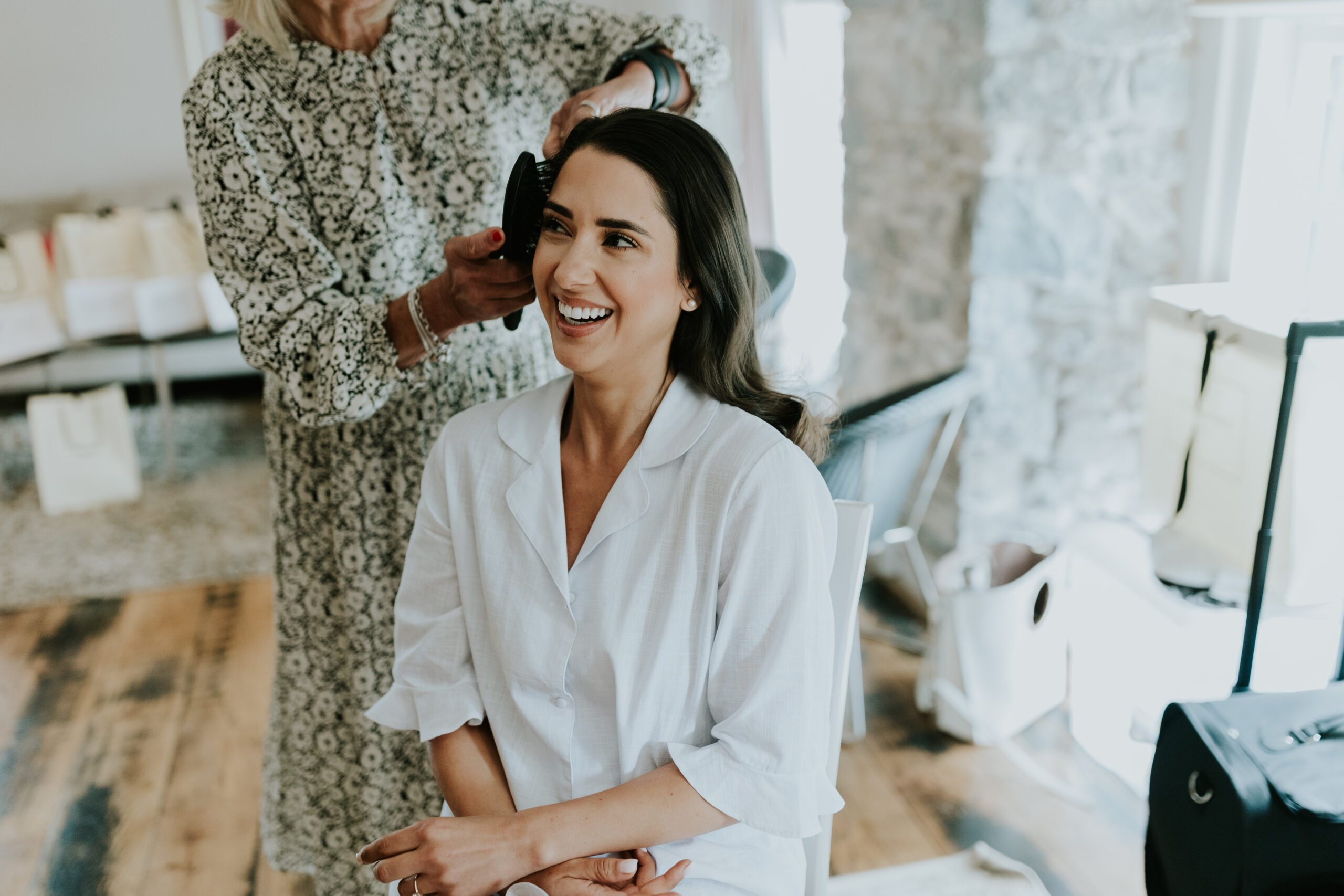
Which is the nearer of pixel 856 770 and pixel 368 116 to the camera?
pixel 368 116

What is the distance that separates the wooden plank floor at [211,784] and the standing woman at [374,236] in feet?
2.76

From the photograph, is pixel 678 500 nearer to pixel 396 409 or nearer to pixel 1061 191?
pixel 396 409

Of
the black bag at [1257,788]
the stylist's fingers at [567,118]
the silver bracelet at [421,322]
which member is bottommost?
the black bag at [1257,788]

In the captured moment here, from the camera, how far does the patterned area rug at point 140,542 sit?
3.34m

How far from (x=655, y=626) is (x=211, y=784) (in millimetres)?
1685

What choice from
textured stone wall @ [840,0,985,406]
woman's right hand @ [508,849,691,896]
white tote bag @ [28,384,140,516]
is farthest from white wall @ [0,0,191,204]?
woman's right hand @ [508,849,691,896]

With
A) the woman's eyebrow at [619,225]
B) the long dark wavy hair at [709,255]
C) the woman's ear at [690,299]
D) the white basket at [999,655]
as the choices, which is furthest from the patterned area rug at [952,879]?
the woman's eyebrow at [619,225]

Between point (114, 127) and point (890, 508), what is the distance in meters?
4.36

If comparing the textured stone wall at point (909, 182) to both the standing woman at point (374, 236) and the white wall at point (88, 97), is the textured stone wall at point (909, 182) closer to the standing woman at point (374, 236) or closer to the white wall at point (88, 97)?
the standing woman at point (374, 236)

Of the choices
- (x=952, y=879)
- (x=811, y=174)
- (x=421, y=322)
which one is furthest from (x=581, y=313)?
(x=811, y=174)

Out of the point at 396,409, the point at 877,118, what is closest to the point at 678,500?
the point at 396,409

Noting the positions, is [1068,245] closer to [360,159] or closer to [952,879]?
[952,879]

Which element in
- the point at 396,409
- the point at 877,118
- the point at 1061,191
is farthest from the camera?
the point at 877,118

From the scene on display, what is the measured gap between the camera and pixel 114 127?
488 centimetres
